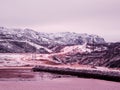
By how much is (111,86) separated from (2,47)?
11498cm

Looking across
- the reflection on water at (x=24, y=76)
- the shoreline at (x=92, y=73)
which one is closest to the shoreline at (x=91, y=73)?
the shoreline at (x=92, y=73)

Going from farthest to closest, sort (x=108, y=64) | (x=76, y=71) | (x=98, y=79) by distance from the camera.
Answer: (x=108, y=64), (x=76, y=71), (x=98, y=79)

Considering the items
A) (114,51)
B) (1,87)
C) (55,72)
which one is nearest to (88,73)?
(55,72)

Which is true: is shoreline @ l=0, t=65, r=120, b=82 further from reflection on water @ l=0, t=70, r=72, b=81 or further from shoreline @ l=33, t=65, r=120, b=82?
reflection on water @ l=0, t=70, r=72, b=81

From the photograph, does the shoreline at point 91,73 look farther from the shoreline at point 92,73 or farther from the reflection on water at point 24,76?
the reflection on water at point 24,76

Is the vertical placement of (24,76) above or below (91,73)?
below

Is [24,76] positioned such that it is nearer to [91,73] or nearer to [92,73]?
[91,73]

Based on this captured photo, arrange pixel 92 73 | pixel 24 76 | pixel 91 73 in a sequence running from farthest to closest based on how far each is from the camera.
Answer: pixel 91 73
pixel 92 73
pixel 24 76

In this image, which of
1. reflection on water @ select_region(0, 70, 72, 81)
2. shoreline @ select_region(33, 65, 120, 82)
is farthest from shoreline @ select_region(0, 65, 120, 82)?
reflection on water @ select_region(0, 70, 72, 81)

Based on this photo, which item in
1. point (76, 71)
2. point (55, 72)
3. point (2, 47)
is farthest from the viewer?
point (2, 47)

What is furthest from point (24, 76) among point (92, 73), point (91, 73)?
point (92, 73)

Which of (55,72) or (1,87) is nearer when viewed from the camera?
(1,87)

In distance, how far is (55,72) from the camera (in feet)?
194

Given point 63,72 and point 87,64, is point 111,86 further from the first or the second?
point 87,64
